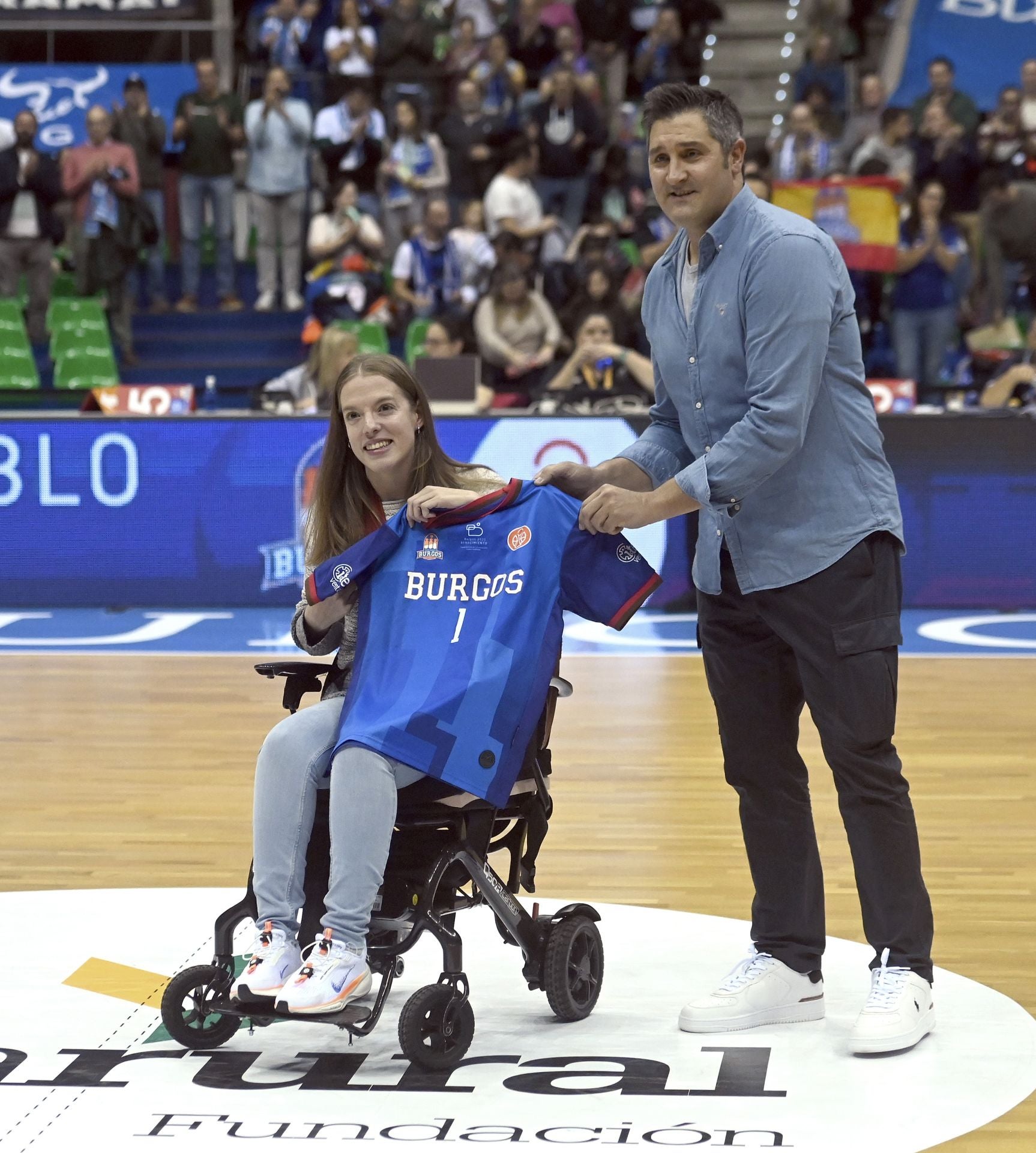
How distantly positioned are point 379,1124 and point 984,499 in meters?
6.87

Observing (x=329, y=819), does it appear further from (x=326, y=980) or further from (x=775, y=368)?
(x=775, y=368)

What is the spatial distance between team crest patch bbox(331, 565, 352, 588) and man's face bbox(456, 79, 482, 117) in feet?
33.9

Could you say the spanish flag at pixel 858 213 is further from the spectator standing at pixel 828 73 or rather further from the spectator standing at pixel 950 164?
the spectator standing at pixel 828 73

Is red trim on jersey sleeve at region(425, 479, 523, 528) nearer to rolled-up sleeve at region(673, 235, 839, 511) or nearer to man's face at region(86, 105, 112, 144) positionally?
rolled-up sleeve at region(673, 235, 839, 511)

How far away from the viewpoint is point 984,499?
9.38 meters

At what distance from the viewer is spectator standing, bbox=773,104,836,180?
12641 mm

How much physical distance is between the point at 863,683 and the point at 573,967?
2.59 ft

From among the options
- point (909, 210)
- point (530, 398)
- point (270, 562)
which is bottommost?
point (270, 562)

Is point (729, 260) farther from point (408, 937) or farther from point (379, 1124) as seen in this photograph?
point (379, 1124)

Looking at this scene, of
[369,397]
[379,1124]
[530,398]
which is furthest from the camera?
[530,398]

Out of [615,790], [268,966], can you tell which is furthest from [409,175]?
[268,966]

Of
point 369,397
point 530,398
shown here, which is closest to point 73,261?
point 530,398

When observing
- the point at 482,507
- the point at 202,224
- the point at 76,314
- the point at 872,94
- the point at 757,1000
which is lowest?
the point at 76,314

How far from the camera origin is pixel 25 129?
13.5 metres
